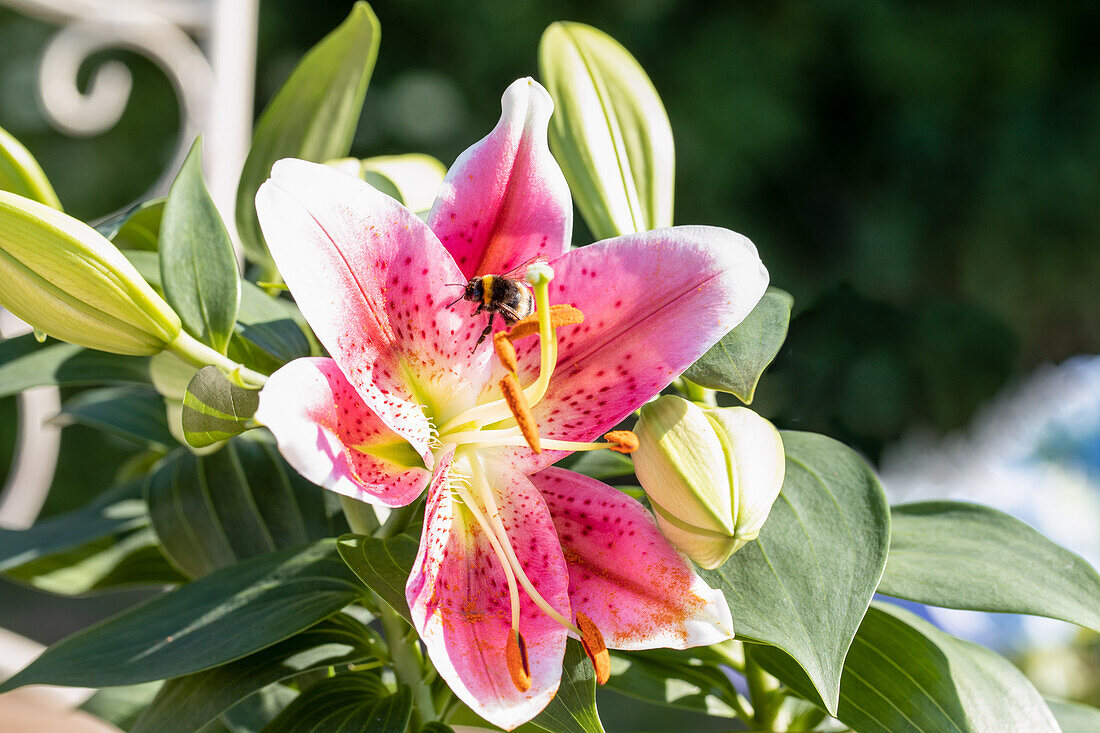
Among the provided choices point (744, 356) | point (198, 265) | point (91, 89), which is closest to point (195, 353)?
point (198, 265)

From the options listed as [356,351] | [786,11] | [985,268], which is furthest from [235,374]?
[985,268]

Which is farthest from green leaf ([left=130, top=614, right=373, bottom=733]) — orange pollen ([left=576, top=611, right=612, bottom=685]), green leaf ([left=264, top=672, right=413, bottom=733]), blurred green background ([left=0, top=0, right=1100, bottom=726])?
blurred green background ([left=0, top=0, right=1100, bottom=726])

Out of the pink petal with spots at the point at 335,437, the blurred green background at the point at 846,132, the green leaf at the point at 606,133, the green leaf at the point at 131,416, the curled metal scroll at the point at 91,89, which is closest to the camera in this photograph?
the pink petal with spots at the point at 335,437

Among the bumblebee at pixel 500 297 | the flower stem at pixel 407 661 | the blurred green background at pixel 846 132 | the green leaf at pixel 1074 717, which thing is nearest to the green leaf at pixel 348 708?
the flower stem at pixel 407 661

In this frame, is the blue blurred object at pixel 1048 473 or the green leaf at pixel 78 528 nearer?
the green leaf at pixel 78 528

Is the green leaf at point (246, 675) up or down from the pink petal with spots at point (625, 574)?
down

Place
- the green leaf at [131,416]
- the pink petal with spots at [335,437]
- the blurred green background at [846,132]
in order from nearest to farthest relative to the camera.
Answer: the pink petal with spots at [335,437] → the green leaf at [131,416] → the blurred green background at [846,132]

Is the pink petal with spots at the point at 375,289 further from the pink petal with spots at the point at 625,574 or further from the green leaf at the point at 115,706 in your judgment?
the green leaf at the point at 115,706

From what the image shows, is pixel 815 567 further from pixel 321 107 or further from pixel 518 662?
pixel 321 107
